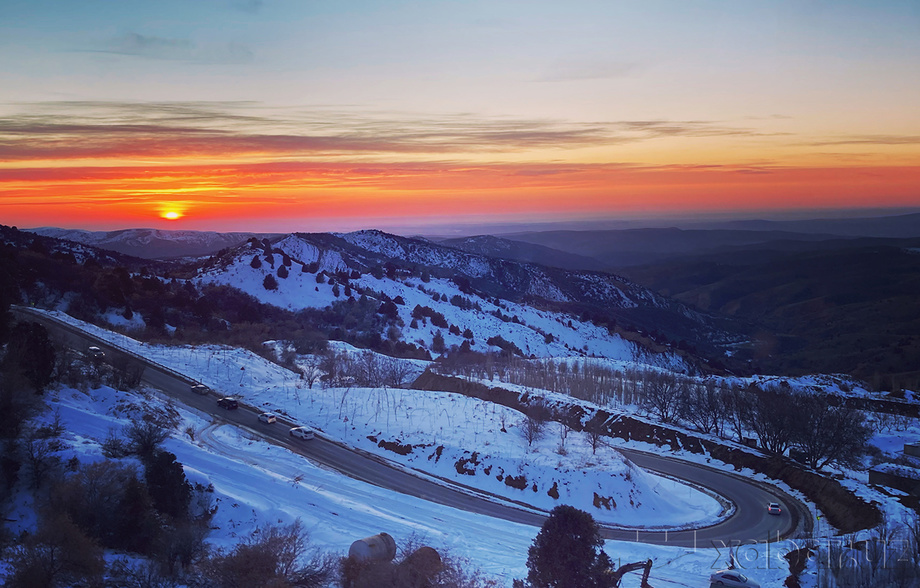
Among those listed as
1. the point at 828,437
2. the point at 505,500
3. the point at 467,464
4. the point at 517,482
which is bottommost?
the point at 505,500

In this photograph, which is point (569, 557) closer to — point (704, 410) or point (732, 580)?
point (732, 580)

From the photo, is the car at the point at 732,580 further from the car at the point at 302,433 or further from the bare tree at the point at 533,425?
the car at the point at 302,433

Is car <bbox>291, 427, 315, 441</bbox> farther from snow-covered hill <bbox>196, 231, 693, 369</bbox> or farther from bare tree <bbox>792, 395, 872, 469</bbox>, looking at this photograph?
snow-covered hill <bbox>196, 231, 693, 369</bbox>

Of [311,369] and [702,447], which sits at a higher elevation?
[311,369]

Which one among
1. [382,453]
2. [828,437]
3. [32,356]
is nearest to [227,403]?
[382,453]

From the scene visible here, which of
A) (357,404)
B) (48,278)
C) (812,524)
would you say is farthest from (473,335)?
(812,524)

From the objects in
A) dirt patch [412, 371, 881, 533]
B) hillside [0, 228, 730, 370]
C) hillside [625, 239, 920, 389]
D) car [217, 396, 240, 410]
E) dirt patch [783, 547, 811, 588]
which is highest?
hillside [625, 239, 920, 389]

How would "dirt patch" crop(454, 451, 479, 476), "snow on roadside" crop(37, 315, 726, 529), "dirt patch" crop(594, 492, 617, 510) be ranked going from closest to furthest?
"dirt patch" crop(594, 492, 617, 510) → "snow on roadside" crop(37, 315, 726, 529) → "dirt patch" crop(454, 451, 479, 476)

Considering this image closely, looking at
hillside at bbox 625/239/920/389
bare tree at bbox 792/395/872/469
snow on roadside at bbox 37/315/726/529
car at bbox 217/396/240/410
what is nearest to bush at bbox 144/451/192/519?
snow on roadside at bbox 37/315/726/529

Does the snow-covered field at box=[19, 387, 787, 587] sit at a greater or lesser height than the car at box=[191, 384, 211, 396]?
lesser
